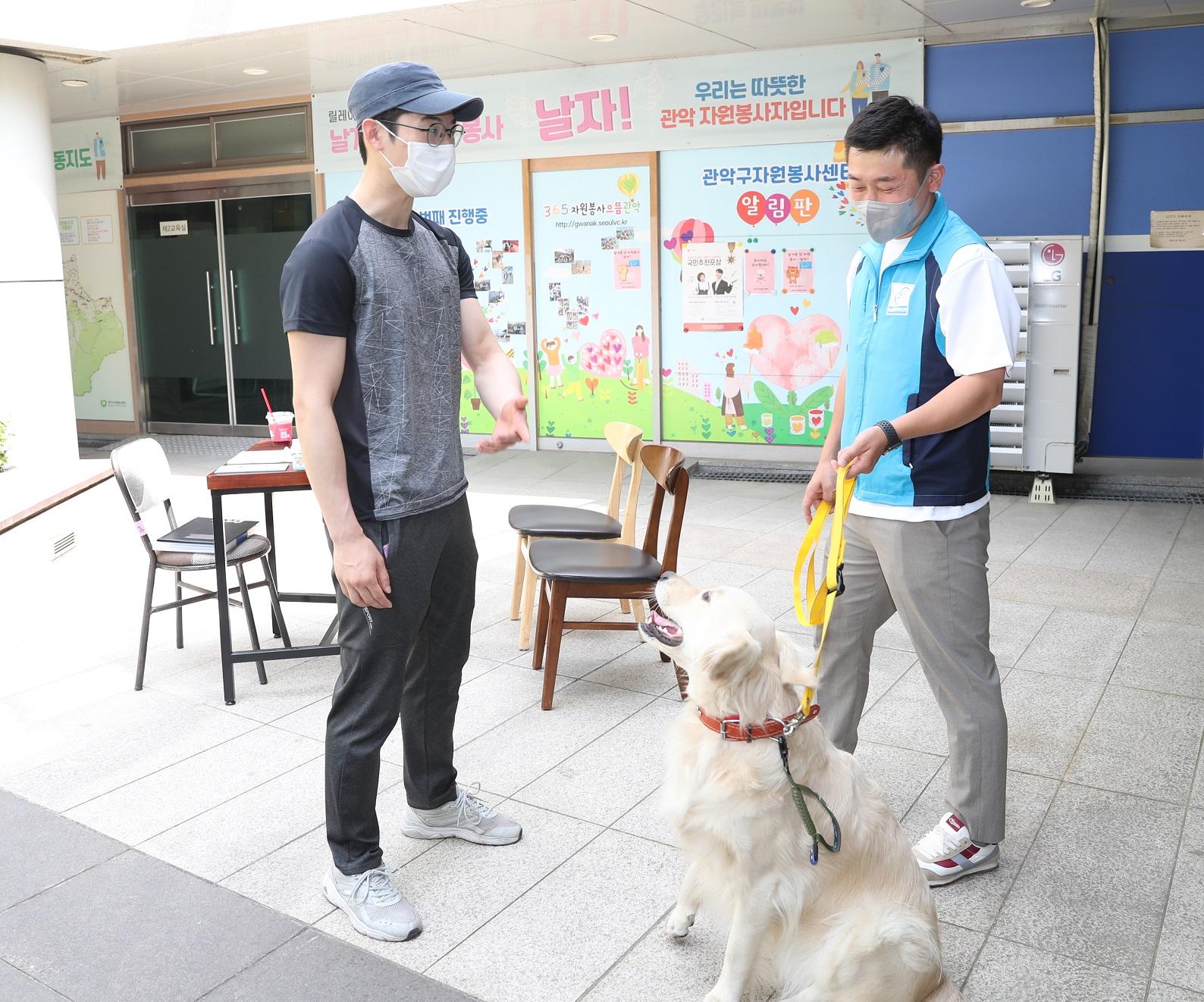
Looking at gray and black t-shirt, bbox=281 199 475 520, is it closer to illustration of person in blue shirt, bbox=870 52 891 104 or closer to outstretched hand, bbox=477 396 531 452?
outstretched hand, bbox=477 396 531 452

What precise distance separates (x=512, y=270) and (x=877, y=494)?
6935mm

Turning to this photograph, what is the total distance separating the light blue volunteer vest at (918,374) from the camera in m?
2.46

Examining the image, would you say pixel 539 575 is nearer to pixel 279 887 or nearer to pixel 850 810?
pixel 279 887

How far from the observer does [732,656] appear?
79.4 inches

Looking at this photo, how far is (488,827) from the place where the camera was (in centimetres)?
292

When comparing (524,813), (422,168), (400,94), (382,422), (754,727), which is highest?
(400,94)

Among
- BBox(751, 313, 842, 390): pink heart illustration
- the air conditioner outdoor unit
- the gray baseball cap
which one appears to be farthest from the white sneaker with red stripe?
BBox(751, 313, 842, 390): pink heart illustration

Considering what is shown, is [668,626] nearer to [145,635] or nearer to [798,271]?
[145,635]

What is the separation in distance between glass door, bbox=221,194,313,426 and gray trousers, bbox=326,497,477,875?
7797 millimetres

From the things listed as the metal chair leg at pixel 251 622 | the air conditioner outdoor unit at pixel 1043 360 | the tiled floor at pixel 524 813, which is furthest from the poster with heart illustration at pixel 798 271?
the metal chair leg at pixel 251 622

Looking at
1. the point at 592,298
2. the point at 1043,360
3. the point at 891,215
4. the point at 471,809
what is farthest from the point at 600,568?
the point at 592,298

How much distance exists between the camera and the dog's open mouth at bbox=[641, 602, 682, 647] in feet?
7.16

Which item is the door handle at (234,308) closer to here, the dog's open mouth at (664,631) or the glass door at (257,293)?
the glass door at (257,293)

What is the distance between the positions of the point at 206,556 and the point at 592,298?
5.26 m
